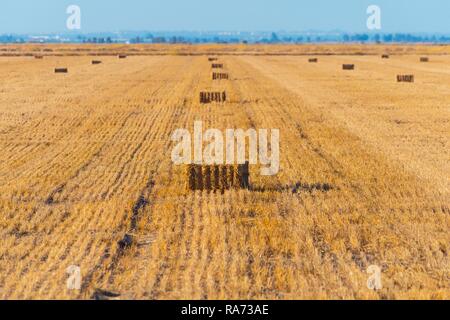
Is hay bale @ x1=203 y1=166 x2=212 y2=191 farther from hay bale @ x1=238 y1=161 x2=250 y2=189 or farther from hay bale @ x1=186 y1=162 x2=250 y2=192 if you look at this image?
hay bale @ x1=238 y1=161 x2=250 y2=189

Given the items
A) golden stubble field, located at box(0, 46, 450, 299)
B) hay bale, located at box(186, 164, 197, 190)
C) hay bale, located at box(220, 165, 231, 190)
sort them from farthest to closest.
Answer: hay bale, located at box(220, 165, 231, 190), hay bale, located at box(186, 164, 197, 190), golden stubble field, located at box(0, 46, 450, 299)

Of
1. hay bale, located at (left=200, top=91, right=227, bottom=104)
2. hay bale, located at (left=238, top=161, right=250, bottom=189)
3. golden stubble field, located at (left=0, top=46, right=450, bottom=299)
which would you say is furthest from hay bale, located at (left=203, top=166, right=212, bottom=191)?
hay bale, located at (left=200, top=91, right=227, bottom=104)

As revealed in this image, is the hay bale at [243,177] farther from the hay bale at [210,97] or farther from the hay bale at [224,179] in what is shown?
the hay bale at [210,97]

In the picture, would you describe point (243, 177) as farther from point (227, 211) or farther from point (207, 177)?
point (227, 211)

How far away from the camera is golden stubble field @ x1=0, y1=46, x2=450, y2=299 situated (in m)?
9.80

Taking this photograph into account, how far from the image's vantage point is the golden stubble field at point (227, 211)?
9.80 meters

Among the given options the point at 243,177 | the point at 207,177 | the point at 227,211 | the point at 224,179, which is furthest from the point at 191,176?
the point at 227,211

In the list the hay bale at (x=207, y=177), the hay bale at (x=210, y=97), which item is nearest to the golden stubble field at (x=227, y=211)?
the hay bale at (x=207, y=177)

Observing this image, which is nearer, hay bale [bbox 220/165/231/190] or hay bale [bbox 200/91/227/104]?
hay bale [bbox 220/165/231/190]

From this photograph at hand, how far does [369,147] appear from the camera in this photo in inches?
814

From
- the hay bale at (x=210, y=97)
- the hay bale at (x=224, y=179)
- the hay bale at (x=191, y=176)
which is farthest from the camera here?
the hay bale at (x=210, y=97)

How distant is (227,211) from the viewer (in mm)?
13469

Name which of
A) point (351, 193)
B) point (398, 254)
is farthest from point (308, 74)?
point (398, 254)

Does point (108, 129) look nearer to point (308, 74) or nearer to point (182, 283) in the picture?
point (182, 283)
